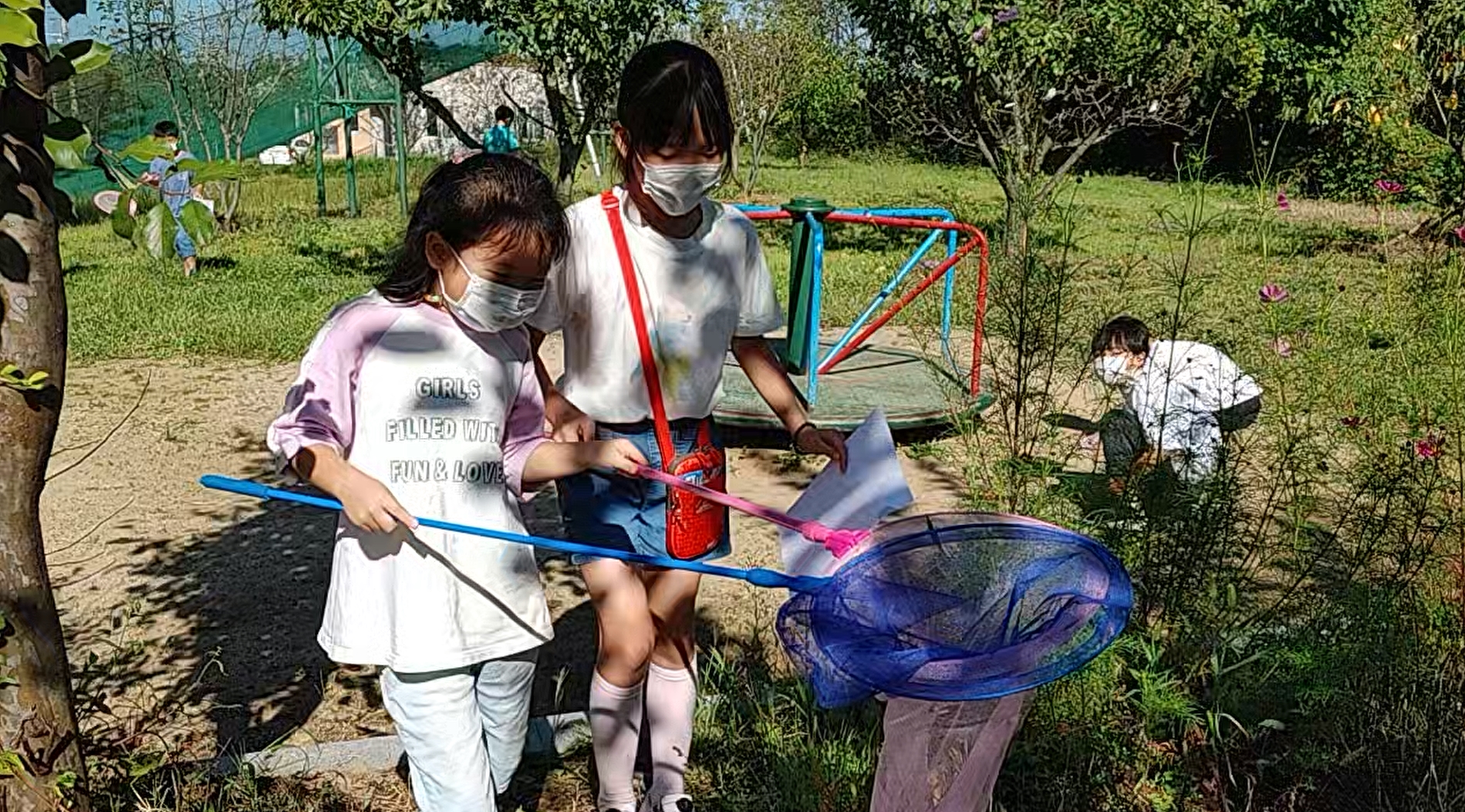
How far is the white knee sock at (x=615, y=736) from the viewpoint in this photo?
262 cm

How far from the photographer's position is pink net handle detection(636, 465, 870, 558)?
2164 millimetres

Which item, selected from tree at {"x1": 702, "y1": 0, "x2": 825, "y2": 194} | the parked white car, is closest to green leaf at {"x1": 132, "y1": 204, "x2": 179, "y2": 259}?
tree at {"x1": 702, "y1": 0, "x2": 825, "y2": 194}

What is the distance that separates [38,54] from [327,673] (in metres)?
2.07

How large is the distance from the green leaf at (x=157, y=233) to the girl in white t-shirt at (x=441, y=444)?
0.47m

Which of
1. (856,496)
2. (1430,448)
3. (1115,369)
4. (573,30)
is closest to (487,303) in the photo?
(856,496)

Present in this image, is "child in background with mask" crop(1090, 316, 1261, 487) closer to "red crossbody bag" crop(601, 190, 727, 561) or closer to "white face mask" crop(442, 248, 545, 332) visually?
"red crossbody bag" crop(601, 190, 727, 561)

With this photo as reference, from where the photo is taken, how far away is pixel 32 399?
6.74ft

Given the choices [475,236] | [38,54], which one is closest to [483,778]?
[475,236]

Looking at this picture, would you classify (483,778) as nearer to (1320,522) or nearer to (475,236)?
(475,236)

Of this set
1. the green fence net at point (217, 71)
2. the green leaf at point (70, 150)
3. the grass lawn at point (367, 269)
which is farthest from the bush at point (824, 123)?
the green leaf at point (70, 150)

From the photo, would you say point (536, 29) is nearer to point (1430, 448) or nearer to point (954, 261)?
point (954, 261)

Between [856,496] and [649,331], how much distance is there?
1.54 ft

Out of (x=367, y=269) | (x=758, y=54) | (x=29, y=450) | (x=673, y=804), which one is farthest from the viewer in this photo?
(x=758, y=54)

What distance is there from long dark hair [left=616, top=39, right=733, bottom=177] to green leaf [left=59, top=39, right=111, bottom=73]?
86 centimetres
